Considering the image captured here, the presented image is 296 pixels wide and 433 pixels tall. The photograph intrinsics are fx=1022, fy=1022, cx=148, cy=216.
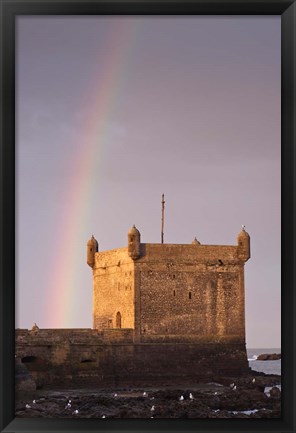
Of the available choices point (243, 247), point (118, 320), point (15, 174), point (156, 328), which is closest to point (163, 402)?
point (156, 328)

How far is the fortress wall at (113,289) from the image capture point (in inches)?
1569

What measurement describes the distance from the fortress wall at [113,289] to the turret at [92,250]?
0.64 feet

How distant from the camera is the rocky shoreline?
30.0 m

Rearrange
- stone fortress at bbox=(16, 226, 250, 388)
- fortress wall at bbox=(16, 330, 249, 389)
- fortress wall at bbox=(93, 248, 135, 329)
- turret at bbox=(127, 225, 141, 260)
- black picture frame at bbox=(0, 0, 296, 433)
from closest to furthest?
black picture frame at bbox=(0, 0, 296, 433), fortress wall at bbox=(16, 330, 249, 389), stone fortress at bbox=(16, 226, 250, 388), turret at bbox=(127, 225, 141, 260), fortress wall at bbox=(93, 248, 135, 329)

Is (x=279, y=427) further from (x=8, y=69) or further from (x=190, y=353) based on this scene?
(x=190, y=353)

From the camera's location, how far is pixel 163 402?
3297 cm

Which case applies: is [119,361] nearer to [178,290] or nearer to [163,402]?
[178,290]

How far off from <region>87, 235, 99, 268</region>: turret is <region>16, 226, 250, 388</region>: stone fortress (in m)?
0.54

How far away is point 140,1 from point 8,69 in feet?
4.84

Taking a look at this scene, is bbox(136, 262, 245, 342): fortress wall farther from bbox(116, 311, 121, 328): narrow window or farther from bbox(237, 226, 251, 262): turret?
bbox(116, 311, 121, 328): narrow window

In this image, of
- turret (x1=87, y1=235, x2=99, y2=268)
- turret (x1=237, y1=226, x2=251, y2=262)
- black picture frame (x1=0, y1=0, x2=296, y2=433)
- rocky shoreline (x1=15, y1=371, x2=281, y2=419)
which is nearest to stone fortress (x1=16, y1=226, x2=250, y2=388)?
turret (x1=237, y1=226, x2=251, y2=262)

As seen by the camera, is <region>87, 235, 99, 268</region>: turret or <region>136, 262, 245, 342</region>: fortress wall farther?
<region>87, 235, 99, 268</region>: turret

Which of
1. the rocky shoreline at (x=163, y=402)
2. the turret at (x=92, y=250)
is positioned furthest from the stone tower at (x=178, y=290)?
the rocky shoreline at (x=163, y=402)

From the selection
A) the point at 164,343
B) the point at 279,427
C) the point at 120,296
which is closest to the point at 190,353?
→ the point at 164,343
